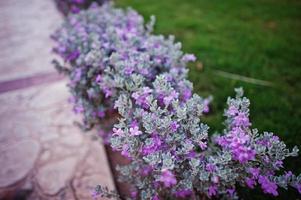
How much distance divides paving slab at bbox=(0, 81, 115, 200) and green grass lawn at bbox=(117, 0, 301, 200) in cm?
123

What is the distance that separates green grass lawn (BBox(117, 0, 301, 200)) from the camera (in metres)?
3.10

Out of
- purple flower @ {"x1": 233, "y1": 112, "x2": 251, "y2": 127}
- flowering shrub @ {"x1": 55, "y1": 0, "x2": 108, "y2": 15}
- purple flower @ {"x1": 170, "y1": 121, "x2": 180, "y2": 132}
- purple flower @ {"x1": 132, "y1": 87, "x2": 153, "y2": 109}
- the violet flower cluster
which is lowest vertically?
purple flower @ {"x1": 170, "y1": 121, "x2": 180, "y2": 132}

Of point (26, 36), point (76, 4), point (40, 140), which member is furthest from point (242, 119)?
point (26, 36)

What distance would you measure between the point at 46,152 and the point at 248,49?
117 inches

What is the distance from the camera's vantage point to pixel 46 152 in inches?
116

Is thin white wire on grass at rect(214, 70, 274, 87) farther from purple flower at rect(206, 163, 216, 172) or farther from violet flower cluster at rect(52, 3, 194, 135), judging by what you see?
purple flower at rect(206, 163, 216, 172)

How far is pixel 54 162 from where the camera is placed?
111 inches

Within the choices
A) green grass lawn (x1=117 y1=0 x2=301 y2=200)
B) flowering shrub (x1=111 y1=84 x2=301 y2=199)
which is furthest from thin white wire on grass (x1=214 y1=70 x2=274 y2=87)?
flowering shrub (x1=111 y1=84 x2=301 y2=199)

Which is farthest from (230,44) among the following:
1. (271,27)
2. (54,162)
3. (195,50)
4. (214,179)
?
(214,179)

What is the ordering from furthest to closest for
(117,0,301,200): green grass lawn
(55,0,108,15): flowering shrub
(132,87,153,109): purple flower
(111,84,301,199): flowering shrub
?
(55,0,108,15): flowering shrub
(117,0,301,200): green grass lawn
(132,87,153,109): purple flower
(111,84,301,199): flowering shrub

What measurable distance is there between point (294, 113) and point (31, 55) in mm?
3795

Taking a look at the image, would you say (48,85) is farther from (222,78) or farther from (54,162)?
(222,78)

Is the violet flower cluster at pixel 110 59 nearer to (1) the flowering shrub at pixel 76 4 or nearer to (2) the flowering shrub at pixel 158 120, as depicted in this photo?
(2) the flowering shrub at pixel 158 120

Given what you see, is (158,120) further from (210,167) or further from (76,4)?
(76,4)
